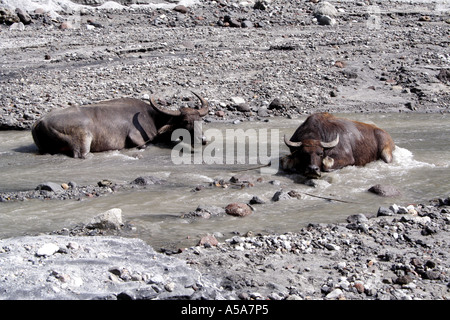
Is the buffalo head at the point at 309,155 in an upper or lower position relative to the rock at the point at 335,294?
upper

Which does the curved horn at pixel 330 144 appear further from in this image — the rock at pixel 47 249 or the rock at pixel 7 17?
the rock at pixel 7 17

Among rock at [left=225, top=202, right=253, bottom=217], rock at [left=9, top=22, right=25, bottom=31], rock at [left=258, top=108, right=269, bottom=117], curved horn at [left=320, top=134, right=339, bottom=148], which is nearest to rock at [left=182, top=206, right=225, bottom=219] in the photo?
rock at [left=225, top=202, right=253, bottom=217]

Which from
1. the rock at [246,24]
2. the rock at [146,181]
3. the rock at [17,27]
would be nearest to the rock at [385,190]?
the rock at [146,181]

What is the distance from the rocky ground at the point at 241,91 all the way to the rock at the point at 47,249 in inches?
0.5

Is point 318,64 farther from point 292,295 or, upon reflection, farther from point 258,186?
point 292,295

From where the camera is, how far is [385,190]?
8.79 metres

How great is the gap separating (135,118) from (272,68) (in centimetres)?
533

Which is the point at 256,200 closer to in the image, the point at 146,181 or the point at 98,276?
the point at 146,181

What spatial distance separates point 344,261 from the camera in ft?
19.7

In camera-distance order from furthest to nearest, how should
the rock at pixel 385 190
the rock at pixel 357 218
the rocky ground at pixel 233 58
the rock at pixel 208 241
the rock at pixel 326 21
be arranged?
the rock at pixel 326 21 → the rocky ground at pixel 233 58 → the rock at pixel 385 190 → the rock at pixel 357 218 → the rock at pixel 208 241

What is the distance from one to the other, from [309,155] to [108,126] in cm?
437

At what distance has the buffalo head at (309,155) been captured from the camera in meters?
9.68

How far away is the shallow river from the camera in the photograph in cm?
746

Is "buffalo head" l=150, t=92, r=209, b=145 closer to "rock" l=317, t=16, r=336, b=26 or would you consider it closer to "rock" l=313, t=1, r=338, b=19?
"rock" l=317, t=16, r=336, b=26
